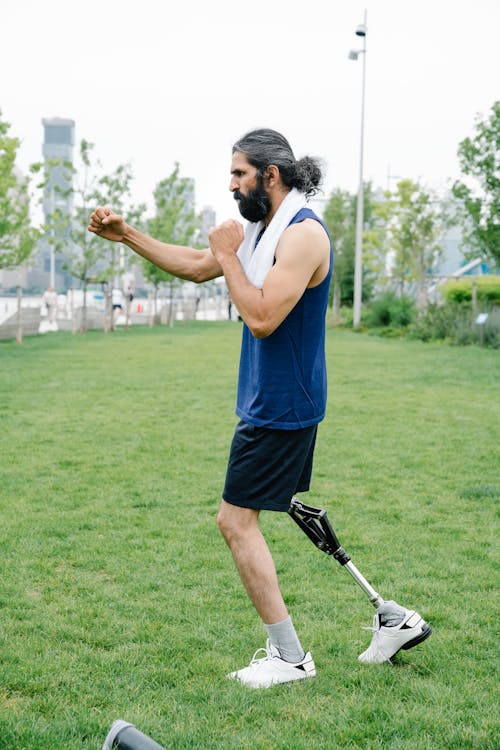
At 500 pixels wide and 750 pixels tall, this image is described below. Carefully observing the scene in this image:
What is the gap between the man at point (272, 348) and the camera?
10.2ft

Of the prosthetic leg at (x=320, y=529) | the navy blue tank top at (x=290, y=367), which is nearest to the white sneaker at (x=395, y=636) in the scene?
the prosthetic leg at (x=320, y=529)

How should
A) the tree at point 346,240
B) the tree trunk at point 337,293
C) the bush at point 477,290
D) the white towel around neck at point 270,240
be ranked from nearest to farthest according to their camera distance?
the white towel around neck at point 270,240
the bush at point 477,290
the tree trunk at point 337,293
the tree at point 346,240

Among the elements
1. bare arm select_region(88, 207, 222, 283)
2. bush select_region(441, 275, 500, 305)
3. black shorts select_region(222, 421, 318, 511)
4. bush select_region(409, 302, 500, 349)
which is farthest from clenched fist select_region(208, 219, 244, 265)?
bush select_region(441, 275, 500, 305)

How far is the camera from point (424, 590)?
4504 mm

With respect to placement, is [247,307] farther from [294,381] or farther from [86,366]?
[86,366]

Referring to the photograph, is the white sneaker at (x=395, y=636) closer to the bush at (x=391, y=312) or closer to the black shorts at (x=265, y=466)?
the black shorts at (x=265, y=466)

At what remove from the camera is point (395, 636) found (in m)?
3.55

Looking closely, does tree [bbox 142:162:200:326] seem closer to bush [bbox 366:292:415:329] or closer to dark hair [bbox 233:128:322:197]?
bush [bbox 366:292:415:329]

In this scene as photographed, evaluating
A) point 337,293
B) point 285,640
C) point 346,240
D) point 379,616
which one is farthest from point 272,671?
point 346,240

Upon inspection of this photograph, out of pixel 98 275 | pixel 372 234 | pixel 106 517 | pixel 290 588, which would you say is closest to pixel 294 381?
pixel 290 588

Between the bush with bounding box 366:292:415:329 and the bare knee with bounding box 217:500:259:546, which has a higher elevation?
the bush with bounding box 366:292:415:329

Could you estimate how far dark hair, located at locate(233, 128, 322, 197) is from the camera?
3219mm

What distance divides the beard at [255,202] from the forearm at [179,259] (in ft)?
1.57

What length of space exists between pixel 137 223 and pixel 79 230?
2.90 m
